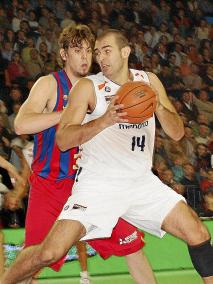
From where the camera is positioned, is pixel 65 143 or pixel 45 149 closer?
pixel 65 143

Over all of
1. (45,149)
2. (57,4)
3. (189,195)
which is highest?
(57,4)

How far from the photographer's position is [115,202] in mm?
4402

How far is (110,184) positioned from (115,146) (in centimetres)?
25

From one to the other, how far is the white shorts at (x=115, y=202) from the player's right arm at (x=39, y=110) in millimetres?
485

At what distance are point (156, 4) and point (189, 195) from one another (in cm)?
683

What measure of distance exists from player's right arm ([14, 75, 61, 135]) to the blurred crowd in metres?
2.85

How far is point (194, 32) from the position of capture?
1438 centimetres

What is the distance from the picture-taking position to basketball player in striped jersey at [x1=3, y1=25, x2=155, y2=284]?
4.84 m

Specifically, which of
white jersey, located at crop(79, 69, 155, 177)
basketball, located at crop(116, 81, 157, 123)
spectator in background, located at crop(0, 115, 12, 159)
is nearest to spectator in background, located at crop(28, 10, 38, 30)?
spectator in background, located at crop(0, 115, 12, 159)

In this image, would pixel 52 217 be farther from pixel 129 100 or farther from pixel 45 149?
pixel 129 100

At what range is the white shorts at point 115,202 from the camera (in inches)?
171

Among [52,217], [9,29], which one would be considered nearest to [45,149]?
[52,217]

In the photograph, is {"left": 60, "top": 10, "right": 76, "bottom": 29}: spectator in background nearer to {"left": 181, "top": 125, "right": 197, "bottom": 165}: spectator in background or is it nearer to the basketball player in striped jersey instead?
{"left": 181, "top": 125, "right": 197, "bottom": 165}: spectator in background

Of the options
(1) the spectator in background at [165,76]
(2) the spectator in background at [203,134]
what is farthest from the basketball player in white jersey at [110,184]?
(1) the spectator in background at [165,76]
